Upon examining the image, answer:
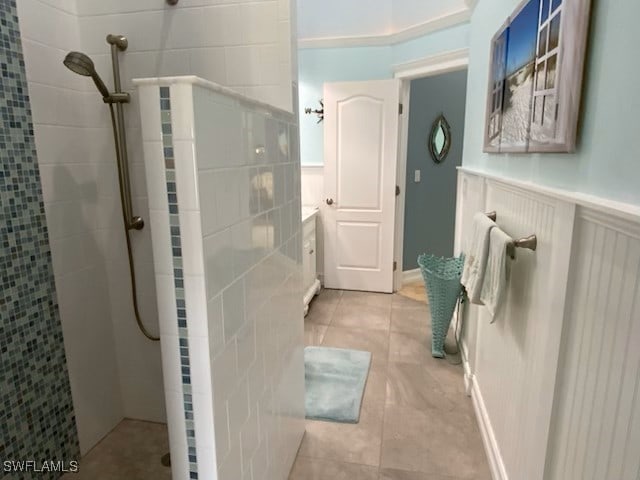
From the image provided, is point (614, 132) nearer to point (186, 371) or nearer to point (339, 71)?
point (186, 371)

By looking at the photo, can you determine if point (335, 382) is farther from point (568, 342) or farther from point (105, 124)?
point (105, 124)

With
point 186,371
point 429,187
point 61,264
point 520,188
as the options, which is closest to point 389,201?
point 429,187

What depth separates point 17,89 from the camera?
142 cm

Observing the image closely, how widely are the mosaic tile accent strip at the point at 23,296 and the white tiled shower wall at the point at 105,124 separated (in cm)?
5

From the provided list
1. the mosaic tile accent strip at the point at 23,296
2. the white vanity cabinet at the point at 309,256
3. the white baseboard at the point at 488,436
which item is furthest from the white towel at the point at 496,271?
the white vanity cabinet at the point at 309,256

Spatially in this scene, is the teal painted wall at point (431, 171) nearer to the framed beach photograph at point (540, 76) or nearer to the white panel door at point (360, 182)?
the white panel door at point (360, 182)

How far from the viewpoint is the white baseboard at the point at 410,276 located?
13.6ft

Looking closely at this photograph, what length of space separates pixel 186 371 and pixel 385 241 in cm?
298

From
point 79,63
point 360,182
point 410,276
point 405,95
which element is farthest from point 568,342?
point 410,276

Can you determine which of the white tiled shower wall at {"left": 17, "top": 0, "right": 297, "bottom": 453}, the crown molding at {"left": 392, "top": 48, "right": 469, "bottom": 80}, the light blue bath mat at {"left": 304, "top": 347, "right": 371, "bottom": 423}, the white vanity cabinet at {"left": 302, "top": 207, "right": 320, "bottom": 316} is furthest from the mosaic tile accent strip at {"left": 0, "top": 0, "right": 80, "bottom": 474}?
the crown molding at {"left": 392, "top": 48, "right": 469, "bottom": 80}

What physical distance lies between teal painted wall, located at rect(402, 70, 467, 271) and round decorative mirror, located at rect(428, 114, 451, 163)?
46mm

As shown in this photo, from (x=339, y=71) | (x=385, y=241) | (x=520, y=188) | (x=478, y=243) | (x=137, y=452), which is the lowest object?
(x=137, y=452)

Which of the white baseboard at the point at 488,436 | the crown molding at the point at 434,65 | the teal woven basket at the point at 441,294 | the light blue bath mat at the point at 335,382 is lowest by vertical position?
the light blue bath mat at the point at 335,382

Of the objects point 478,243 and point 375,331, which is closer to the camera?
point 478,243
